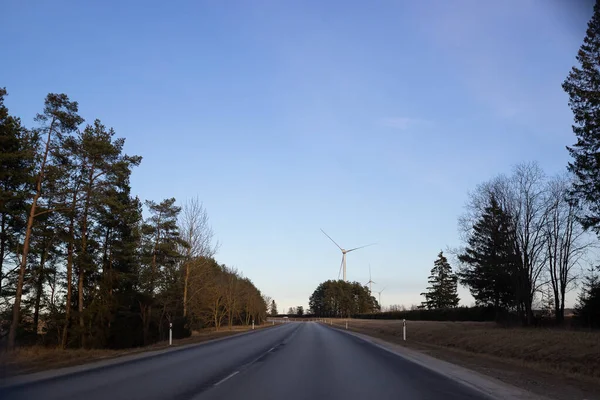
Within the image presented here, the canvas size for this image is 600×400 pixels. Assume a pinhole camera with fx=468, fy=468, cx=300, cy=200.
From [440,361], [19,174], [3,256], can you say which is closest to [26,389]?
[440,361]

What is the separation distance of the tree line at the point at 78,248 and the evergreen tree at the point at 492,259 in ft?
92.6

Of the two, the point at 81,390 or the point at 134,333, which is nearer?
the point at 81,390

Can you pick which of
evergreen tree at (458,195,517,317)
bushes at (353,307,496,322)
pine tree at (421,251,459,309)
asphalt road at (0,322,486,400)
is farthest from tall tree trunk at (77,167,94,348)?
pine tree at (421,251,459,309)

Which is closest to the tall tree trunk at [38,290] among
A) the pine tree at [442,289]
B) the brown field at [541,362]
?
the brown field at [541,362]

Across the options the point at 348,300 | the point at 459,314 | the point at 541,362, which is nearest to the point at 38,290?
the point at 541,362

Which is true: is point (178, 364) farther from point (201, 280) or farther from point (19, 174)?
point (201, 280)

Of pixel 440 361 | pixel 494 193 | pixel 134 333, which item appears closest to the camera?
pixel 440 361

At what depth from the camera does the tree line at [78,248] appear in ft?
92.9

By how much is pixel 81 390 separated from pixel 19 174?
2195 centimetres

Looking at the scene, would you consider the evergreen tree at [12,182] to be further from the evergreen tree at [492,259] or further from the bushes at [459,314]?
the bushes at [459,314]

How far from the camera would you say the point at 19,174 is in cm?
2803

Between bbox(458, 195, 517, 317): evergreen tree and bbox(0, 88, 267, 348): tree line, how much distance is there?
2821 centimetres

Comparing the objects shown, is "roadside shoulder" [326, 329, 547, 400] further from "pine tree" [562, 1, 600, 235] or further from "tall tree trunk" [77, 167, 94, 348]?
"tall tree trunk" [77, 167, 94, 348]

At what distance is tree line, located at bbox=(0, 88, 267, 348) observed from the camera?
92.9 feet
